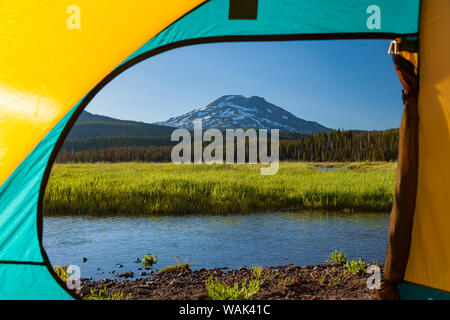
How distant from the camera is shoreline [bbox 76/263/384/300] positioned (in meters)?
2.91

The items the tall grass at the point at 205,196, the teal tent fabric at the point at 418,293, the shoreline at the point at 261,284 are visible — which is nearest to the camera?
the teal tent fabric at the point at 418,293

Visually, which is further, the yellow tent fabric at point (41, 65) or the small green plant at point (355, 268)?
the small green plant at point (355, 268)

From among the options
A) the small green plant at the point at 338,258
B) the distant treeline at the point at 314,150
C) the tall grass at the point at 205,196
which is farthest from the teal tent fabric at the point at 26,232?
the distant treeline at the point at 314,150

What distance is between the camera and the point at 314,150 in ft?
68.7

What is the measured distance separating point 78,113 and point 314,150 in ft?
63.9

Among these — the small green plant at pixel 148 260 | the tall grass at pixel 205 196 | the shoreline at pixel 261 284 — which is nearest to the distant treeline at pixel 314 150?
the tall grass at pixel 205 196

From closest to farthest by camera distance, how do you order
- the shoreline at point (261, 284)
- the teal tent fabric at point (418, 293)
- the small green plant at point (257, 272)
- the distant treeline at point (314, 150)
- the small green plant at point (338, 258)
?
the teal tent fabric at point (418, 293) < the shoreline at point (261, 284) < the small green plant at point (257, 272) < the small green plant at point (338, 258) < the distant treeline at point (314, 150)

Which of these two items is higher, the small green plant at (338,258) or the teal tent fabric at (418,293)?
the teal tent fabric at (418,293)

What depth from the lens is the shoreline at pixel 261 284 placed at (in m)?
2.91

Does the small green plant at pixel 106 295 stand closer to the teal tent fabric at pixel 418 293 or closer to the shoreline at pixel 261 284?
the shoreline at pixel 261 284

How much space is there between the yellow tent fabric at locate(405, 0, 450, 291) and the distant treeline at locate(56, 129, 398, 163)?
15.8 m

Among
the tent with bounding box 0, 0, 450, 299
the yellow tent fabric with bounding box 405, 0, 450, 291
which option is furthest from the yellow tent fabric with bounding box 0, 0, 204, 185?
the yellow tent fabric with bounding box 405, 0, 450, 291

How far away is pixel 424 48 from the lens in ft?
8.11
